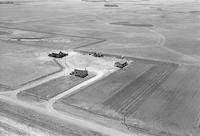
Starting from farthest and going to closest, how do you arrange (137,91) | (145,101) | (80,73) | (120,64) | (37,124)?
(120,64) < (80,73) < (137,91) < (145,101) < (37,124)

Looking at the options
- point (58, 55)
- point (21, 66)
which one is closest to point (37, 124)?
point (21, 66)

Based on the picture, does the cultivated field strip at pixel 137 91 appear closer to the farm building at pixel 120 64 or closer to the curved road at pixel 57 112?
A: the curved road at pixel 57 112

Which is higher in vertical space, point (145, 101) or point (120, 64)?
point (120, 64)

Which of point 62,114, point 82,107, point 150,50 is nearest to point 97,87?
point 82,107

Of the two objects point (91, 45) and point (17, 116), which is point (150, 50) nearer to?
point (91, 45)

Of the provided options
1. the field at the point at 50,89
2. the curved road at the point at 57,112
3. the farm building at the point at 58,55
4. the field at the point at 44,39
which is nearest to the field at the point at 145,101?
the curved road at the point at 57,112

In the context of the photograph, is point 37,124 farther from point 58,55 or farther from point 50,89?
point 58,55
